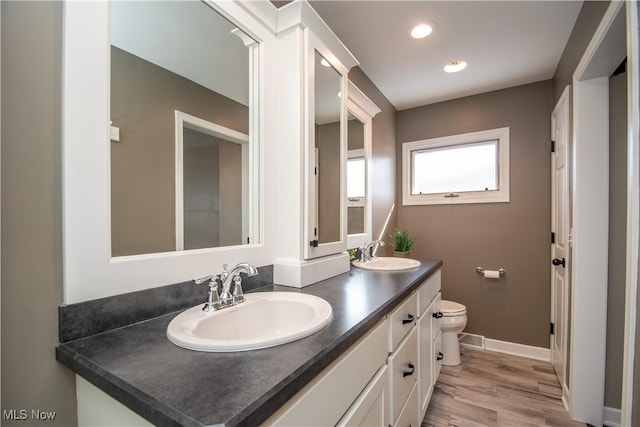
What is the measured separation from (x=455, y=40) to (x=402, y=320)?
6.00 feet

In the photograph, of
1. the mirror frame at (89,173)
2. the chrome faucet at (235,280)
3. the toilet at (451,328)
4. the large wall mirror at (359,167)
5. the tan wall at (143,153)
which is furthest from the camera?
the toilet at (451,328)

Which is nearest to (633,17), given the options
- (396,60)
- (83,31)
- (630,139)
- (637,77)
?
(637,77)

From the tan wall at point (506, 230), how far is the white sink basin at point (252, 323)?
7.29 feet

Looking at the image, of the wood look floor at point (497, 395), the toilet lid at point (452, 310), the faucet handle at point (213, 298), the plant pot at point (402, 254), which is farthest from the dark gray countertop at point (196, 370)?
the plant pot at point (402, 254)

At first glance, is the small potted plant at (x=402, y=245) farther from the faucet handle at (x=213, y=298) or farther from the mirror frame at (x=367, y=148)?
the faucet handle at (x=213, y=298)

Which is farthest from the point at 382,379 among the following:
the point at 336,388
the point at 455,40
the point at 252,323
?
the point at 455,40

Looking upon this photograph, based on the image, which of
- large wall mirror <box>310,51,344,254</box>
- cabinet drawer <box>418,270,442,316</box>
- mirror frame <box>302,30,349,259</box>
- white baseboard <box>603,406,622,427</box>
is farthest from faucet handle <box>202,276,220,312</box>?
white baseboard <box>603,406,622,427</box>

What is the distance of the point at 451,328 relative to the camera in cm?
225

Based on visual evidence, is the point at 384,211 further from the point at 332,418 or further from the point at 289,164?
the point at 332,418

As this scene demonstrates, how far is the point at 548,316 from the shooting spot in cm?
238

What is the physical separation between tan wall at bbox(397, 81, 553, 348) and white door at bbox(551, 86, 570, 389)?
0.10 meters

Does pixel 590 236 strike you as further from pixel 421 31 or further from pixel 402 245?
pixel 421 31

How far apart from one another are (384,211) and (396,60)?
4.19ft

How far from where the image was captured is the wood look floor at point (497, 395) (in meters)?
1.70
